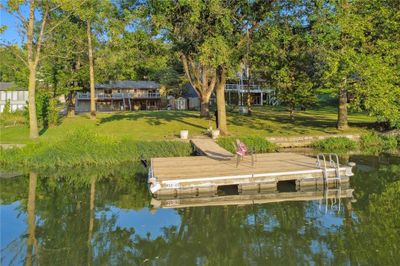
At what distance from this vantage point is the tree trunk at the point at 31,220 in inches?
405

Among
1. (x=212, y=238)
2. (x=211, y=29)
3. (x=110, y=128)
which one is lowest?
(x=212, y=238)

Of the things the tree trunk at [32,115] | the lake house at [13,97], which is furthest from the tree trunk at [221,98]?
the lake house at [13,97]

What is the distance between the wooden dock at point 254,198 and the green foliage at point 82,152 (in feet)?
26.6

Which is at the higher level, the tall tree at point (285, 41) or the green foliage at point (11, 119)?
the tall tree at point (285, 41)

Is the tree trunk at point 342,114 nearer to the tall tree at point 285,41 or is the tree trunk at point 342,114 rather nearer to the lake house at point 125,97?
the tall tree at point 285,41

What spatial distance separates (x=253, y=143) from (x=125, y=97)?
4882 centimetres

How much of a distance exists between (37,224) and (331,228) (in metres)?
8.92

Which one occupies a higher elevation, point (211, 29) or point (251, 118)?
point (211, 29)

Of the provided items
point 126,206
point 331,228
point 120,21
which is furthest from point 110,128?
point 331,228

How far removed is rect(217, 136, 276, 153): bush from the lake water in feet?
30.6

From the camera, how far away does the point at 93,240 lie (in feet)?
37.2

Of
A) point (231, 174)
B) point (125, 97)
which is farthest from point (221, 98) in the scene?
point (125, 97)

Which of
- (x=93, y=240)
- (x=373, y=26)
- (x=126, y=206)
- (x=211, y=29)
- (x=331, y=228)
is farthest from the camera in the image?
(x=373, y=26)

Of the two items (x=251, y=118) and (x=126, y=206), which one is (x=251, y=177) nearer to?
(x=126, y=206)
